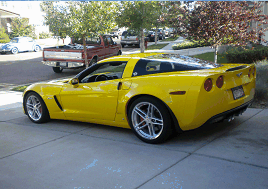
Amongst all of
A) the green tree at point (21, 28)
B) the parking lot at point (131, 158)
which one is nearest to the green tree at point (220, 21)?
the parking lot at point (131, 158)

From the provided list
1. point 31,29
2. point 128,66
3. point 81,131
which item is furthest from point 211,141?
point 31,29

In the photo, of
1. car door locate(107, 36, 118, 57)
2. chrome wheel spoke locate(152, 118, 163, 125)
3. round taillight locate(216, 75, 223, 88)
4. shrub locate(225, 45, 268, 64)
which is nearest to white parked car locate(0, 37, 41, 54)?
car door locate(107, 36, 118, 57)

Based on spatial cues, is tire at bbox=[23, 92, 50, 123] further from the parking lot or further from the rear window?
the rear window

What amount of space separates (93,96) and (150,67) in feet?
3.77

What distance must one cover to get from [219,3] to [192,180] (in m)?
7.58

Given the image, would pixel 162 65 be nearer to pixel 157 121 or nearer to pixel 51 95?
pixel 157 121

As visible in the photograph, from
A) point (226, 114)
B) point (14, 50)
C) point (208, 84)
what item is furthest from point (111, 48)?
point (14, 50)

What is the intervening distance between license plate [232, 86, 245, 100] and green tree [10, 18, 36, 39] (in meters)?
44.7

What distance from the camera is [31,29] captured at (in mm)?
47000

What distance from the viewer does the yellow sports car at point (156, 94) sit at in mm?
4281

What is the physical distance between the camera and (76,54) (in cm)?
1332

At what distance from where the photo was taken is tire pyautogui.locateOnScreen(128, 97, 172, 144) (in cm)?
448

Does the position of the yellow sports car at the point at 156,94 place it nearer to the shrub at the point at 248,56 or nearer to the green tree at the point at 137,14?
the shrub at the point at 248,56

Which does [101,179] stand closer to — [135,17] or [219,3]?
[219,3]
